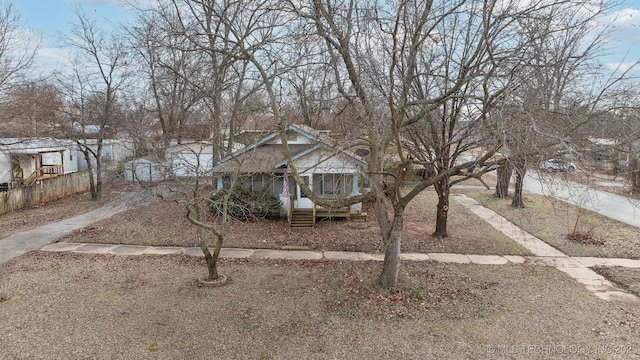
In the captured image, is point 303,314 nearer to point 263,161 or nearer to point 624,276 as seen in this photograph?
point 624,276

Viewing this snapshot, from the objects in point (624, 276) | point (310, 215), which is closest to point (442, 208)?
point (624, 276)

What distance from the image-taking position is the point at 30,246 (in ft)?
41.8

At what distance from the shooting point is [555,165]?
242 inches

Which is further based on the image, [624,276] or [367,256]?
[367,256]

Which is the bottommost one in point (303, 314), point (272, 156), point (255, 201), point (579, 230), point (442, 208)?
point (303, 314)

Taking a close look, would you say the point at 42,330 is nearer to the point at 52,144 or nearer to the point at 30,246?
the point at 30,246

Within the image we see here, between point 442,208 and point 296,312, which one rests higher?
point 442,208

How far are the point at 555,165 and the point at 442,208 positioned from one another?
750 centimetres

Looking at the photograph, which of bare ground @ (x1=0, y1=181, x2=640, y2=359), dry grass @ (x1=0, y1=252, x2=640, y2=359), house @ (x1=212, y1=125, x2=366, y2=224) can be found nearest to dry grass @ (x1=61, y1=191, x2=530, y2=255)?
house @ (x1=212, y1=125, x2=366, y2=224)

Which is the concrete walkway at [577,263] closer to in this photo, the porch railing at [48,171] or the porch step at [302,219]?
the porch step at [302,219]

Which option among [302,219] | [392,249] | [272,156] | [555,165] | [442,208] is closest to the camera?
[555,165]

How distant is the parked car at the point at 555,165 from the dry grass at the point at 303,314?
9.45ft

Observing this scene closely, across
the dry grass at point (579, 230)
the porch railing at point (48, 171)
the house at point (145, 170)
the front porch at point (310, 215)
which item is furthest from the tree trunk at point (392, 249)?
the porch railing at point (48, 171)

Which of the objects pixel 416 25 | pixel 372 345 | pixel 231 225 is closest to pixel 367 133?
pixel 416 25
